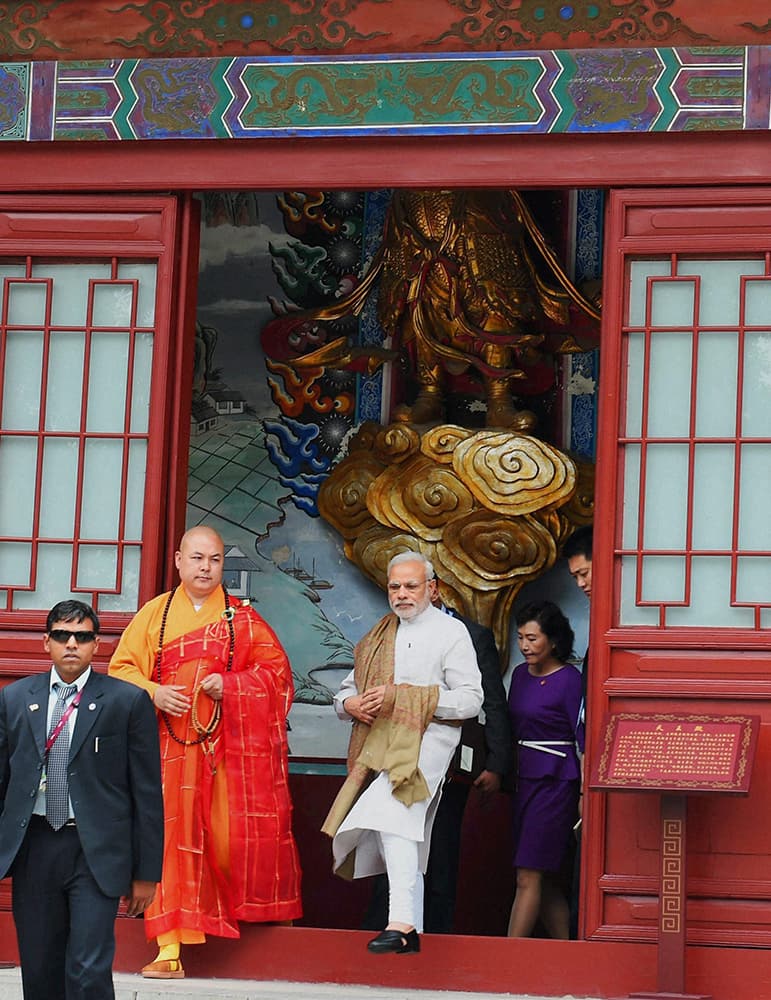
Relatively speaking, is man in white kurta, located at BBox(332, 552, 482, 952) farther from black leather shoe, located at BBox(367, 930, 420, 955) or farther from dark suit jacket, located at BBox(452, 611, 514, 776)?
dark suit jacket, located at BBox(452, 611, 514, 776)

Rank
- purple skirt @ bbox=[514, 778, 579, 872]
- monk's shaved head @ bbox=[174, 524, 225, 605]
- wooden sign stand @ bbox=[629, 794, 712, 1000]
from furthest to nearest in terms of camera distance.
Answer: purple skirt @ bbox=[514, 778, 579, 872], monk's shaved head @ bbox=[174, 524, 225, 605], wooden sign stand @ bbox=[629, 794, 712, 1000]

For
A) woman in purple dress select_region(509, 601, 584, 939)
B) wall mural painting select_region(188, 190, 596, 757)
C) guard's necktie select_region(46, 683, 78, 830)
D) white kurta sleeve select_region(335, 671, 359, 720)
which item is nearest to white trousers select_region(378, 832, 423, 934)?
white kurta sleeve select_region(335, 671, 359, 720)

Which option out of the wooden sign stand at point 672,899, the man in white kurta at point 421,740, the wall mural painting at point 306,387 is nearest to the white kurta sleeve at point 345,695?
the man in white kurta at point 421,740

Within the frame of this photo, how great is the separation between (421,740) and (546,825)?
832 millimetres

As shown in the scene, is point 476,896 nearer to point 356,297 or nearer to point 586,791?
point 586,791

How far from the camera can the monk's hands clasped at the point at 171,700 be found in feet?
26.3

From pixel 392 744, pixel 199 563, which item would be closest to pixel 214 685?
pixel 199 563

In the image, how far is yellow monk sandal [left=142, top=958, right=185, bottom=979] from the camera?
7.88 meters

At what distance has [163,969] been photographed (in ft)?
25.9

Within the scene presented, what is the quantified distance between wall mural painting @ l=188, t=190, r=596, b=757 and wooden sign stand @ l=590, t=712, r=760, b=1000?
8.58ft

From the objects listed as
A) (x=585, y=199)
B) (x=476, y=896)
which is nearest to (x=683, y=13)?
(x=585, y=199)

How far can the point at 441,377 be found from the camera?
1020 cm

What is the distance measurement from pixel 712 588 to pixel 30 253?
3084mm

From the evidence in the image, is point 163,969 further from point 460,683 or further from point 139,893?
point 460,683
